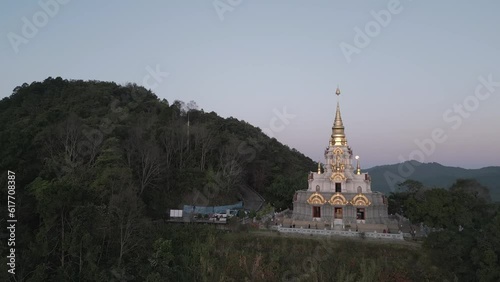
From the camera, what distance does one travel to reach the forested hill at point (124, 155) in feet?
83.3

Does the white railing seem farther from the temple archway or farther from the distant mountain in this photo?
the distant mountain

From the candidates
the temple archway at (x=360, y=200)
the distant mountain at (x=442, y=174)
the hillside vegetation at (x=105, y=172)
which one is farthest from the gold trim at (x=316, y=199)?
the distant mountain at (x=442, y=174)

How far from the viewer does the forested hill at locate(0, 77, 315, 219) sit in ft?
83.3

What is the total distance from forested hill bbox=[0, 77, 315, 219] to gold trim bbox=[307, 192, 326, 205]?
6970mm

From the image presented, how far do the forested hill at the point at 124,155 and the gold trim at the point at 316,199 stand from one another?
697 centimetres

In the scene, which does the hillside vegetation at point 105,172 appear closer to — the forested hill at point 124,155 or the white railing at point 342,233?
the forested hill at point 124,155

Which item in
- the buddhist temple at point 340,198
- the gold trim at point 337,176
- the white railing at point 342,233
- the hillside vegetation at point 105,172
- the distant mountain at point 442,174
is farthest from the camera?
the distant mountain at point 442,174

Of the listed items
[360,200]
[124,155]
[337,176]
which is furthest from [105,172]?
[360,200]

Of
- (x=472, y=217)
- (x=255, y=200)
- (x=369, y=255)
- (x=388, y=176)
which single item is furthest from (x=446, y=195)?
(x=255, y=200)

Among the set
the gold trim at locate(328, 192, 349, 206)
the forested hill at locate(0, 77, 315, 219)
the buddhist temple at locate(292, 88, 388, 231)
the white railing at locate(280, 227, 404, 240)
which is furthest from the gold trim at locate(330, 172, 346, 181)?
the white railing at locate(280, 227, 404, 240)

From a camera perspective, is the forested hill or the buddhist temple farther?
the buddhist temple

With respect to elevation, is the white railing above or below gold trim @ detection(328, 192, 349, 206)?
below

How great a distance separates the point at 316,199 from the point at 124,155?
690 inches

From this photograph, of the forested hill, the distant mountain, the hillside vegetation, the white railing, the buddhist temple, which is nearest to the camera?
the hillside vegetation
